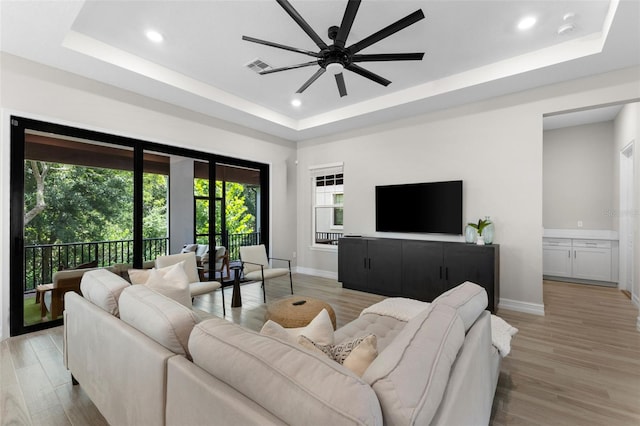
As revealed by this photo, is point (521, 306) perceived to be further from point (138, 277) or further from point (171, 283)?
point (138, 277)

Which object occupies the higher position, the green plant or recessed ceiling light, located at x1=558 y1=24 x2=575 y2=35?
recessed ceiling light, located at x1=558 y1=24 x2=575 y2=35

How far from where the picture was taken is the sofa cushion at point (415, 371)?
0.79 meters

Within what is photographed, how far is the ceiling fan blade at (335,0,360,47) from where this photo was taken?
80.4 inches

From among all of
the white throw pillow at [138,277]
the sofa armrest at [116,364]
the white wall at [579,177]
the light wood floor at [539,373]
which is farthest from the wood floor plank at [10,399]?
the white wall at [579,177]

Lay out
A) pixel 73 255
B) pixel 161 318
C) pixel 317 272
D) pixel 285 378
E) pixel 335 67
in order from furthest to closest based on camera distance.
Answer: pixel 317 272 < pixel 73 255 < pixel 335 67 < pixel 161 318 < pixel 285 378

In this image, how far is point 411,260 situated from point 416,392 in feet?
12.3

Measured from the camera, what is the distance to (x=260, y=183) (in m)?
6.00

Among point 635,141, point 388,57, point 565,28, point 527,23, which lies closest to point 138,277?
point 388,57

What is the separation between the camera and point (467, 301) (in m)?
1.60

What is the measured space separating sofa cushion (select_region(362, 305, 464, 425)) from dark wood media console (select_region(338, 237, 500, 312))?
116 inches

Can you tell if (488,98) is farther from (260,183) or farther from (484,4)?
(260,183)

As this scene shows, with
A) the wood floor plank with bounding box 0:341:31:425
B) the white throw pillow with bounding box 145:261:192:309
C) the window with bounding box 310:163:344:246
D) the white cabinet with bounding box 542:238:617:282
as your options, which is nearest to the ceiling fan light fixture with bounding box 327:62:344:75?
Answer: the white throw pillow with bounding box 145:261:192:309

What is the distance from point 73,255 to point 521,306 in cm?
575

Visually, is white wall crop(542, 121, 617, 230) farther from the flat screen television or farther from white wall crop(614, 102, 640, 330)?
the flat screen television
